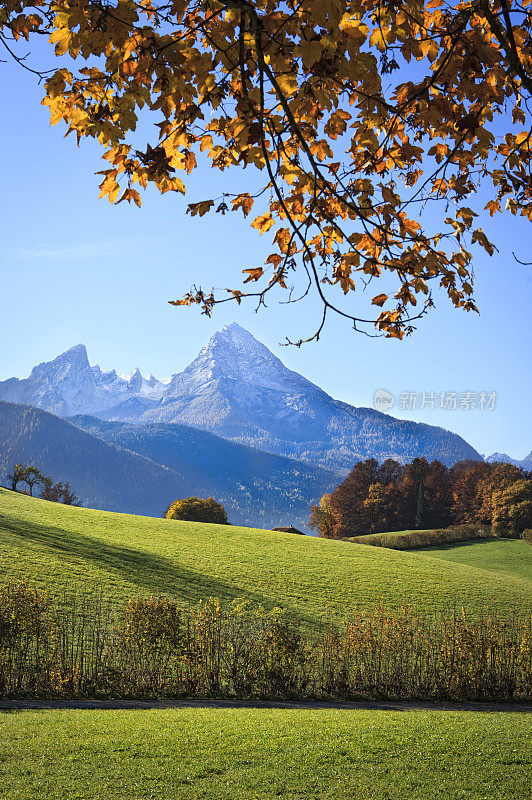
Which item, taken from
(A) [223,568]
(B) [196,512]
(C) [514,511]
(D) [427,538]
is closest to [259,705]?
(A) [223,568]

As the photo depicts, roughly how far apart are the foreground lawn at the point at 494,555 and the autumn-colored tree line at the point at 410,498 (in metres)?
9.28

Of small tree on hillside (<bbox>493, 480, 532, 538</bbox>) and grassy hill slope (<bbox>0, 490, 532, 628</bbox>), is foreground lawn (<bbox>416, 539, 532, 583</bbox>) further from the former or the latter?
grassy hill slope (<bbox>0, 490, 532, 628</bbox>)

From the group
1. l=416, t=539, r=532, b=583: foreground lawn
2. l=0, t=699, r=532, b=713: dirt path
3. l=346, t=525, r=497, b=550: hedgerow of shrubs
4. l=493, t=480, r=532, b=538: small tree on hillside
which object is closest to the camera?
l=0, t=699, r=532, b=713: dirt path

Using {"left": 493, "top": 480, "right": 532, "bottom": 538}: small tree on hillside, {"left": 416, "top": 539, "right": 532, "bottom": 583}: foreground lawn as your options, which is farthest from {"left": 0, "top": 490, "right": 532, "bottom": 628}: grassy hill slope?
{"left": 493, "top": 480, "right": 532, "bottom": 538}: small tree on hillside

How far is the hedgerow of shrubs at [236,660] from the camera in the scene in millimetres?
11273

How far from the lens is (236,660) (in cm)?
1221

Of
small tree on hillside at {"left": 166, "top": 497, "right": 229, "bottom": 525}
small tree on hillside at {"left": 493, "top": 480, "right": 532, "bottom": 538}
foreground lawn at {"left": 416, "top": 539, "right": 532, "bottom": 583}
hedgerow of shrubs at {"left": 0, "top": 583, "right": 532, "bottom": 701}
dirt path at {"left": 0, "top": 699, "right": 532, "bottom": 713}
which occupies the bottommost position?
dirt path at {"left": 0, "top": 699, "right": 532, "bottom": 713}

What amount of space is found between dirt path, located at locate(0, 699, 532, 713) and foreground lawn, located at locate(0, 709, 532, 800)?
1.05m

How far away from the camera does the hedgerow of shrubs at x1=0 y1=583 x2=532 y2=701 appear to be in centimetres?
1127

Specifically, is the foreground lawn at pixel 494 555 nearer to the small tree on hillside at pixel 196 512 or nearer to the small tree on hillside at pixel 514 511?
the small tree on hillside at pixel 514 511

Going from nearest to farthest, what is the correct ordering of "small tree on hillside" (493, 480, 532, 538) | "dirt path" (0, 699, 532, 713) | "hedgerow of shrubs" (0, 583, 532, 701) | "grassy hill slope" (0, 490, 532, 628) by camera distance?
"dirt path" (0, 699, 532, 713) → "hedgerow of shrubs" (0, 583, 532, 701) → "grassy hill slope" (0, 490, 532, 628) → "small tree on hillside" (493, 480, 532, 538)

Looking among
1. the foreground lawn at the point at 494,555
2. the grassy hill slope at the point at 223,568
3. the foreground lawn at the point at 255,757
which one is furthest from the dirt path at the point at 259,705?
the foreground lawn at the point at 494,555

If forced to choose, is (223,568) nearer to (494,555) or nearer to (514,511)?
A: (494,555)

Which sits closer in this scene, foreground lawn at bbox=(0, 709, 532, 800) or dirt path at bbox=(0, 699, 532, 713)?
foreground lawn at bbox=(0, 709, 532, 800)
